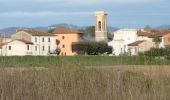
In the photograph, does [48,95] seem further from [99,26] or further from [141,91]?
[99,26]

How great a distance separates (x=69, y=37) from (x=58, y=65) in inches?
4430

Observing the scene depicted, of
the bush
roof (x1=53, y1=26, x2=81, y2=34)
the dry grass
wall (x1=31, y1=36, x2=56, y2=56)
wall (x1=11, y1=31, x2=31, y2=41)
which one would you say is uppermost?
roof (x1=53, y1=26, x2=81, y2=34)

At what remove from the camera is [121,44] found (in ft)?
366

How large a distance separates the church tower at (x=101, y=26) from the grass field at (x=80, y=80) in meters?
105

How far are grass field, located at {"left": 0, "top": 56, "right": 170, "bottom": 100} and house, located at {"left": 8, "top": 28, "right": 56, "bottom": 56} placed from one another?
9939cm

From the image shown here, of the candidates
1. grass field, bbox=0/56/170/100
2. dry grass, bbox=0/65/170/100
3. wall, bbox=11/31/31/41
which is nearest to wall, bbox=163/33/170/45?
wall, bbox=11/31/31/41

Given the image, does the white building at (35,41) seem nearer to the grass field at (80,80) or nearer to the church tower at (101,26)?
the church tower at (101,26)

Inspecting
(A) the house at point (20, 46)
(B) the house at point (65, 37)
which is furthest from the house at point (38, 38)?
(B) the house at point (65, 37)

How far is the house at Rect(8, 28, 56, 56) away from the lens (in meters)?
109

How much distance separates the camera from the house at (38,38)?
A: 109312 mm

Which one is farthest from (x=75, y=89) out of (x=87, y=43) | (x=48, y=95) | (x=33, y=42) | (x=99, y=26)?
(x=99, y=26)

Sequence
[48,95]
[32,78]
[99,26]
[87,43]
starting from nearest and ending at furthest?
1. [48,95]
2. [32,78]
3. [87,43]
4. [99,26]

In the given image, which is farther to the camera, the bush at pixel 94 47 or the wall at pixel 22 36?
the wall at pixel 22 36

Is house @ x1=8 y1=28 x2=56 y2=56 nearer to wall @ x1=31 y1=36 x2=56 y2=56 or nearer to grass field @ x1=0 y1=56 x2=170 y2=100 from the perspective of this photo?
wall @ x1=31 y1=36 x2=56 y2=56
